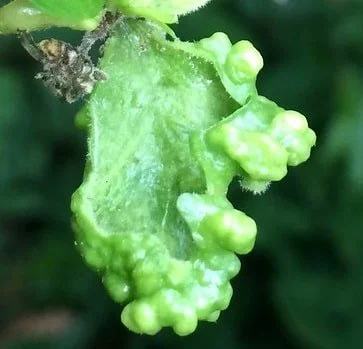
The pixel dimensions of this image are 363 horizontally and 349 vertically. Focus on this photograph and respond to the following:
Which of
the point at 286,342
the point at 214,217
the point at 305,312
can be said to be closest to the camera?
the point at 214,217

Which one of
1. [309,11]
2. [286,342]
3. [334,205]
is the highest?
[309,11]

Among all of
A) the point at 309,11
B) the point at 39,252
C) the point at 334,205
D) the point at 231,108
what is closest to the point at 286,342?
the point at 334,205

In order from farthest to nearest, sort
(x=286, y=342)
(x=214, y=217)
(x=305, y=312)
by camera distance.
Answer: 1. (x=286, y=342)
2. (x=305, y=312)
3. (x=214, y=217)

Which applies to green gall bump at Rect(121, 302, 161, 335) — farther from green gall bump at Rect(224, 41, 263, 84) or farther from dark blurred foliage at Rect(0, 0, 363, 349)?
dark blurred foliage at Rect(0, 0, 363, 349)

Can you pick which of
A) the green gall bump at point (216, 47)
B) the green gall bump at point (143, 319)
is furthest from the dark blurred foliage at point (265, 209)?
the green gall bump at point (143, 319)

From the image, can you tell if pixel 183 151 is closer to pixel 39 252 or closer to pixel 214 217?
pixel 214 217

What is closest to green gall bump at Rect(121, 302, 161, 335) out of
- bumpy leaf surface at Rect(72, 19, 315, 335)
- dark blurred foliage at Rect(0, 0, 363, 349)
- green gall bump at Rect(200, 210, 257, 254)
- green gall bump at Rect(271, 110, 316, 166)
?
bumpy leaf surface at Rect(72, 19, 315, 335)

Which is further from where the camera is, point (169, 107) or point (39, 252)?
point (39, 252)

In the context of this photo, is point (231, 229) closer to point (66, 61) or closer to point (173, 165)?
point (173, 165)
